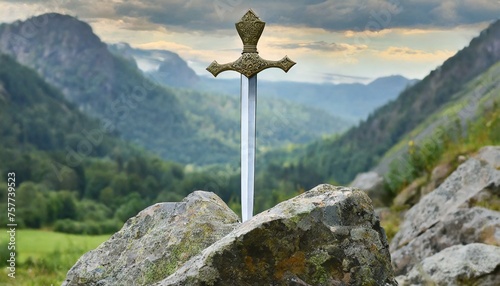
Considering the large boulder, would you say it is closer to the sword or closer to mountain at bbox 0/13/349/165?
the sword

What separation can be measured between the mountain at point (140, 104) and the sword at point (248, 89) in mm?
14618

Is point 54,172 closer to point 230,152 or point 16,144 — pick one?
point 16,144

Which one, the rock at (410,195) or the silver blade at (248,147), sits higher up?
the silver blade at (248,147)

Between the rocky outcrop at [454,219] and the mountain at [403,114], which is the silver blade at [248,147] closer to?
the rocky outcrop at [454,219]

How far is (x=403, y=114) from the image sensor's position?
65.3 feet

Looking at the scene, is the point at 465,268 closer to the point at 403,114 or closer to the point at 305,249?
the point at 305,249

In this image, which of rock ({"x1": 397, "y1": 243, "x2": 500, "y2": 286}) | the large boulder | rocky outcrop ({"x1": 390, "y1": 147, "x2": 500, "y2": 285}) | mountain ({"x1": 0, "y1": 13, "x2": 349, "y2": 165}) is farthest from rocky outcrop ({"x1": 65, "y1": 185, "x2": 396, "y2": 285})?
mountain ({"x1": 0, "y1": 13, "x2": 349, "y2": 165})

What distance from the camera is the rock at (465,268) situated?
733cm

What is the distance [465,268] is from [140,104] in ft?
61.9

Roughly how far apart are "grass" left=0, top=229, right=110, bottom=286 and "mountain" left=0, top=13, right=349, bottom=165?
23.1 ft

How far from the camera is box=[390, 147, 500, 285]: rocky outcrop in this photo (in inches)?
348

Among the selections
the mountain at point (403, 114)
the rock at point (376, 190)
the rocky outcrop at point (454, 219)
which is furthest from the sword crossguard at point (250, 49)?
the mountain at point (403, 114)

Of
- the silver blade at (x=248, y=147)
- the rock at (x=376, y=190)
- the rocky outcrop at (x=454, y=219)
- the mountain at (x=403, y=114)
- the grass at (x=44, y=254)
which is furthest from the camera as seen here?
the mountain at (x=403, y=114)

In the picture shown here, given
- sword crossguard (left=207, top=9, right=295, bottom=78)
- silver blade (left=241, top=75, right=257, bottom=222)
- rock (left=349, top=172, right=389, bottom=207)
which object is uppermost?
sword crossguard (left=207, top=9, right=295, bottom=78)
